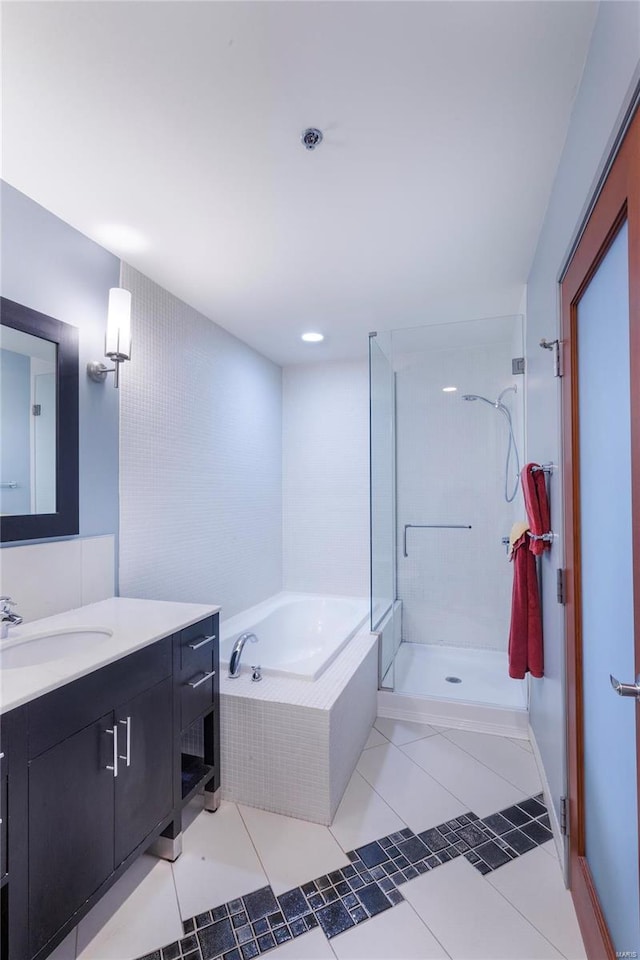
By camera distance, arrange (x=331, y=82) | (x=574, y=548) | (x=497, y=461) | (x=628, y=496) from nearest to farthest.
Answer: (x=628, y=496)
(x=331, y=82)
(x=574, y=548)
(x=497, y=461)

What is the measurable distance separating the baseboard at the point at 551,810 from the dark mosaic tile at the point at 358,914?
690 millimetres

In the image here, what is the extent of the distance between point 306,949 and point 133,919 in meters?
0.56

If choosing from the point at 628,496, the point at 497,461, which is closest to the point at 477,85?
the point at 628,496

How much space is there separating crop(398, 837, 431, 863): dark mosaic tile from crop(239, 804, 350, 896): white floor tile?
22 centimetres

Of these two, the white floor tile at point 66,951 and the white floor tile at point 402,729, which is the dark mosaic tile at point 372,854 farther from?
the white floor tile at point 66,951

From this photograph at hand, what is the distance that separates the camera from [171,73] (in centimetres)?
120

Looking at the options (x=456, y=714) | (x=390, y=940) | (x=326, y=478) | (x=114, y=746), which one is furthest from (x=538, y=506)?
(x=326, y=478)

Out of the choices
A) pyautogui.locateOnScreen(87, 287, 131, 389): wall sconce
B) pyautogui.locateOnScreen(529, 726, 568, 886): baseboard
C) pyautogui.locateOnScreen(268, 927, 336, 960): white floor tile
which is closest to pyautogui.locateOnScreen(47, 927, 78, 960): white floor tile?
pyautogui.locateOnScreen(268, 927, 336, 960): white floor tile

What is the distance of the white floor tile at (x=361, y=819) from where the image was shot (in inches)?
67.4

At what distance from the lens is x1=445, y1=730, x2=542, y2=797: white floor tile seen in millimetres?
2043

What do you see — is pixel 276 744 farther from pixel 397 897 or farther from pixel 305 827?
pixel 397 897

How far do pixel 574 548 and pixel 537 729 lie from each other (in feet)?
4.23

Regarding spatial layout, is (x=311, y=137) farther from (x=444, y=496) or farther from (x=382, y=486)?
(x=444, y=496)

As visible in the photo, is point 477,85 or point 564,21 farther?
point 477,85
